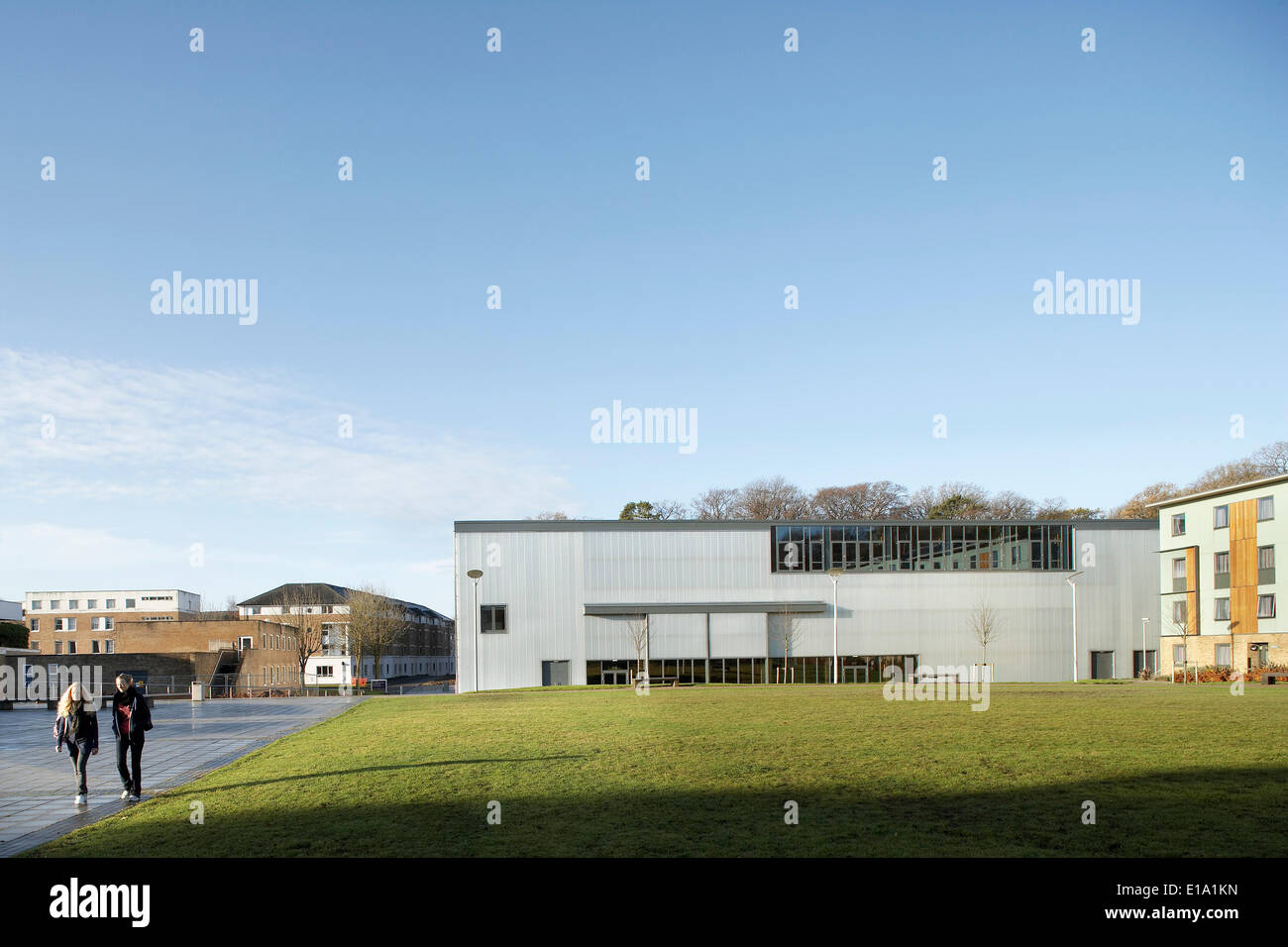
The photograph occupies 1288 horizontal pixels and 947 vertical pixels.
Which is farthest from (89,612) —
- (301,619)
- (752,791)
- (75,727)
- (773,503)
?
(752,791)

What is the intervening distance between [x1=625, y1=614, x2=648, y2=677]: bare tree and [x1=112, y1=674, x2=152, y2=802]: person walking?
4444cm

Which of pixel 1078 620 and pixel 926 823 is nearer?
pixel 926 823

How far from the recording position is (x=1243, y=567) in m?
58.5

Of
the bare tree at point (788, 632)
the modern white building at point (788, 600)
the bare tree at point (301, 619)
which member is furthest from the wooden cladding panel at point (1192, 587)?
the bare tree at point (301, 619)

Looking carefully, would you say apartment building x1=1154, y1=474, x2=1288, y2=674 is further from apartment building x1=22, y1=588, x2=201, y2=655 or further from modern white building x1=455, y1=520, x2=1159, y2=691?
apartment building x1=22, y1=588, x2=201, y2=655

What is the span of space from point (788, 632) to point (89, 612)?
103 metres

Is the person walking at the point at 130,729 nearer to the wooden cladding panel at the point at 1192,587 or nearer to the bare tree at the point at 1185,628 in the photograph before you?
the bare tree at the point at 1185,628

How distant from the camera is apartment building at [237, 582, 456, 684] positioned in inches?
4338

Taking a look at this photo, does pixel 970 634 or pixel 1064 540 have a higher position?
pixel 1064 540

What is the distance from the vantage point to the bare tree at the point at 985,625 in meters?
61.1
